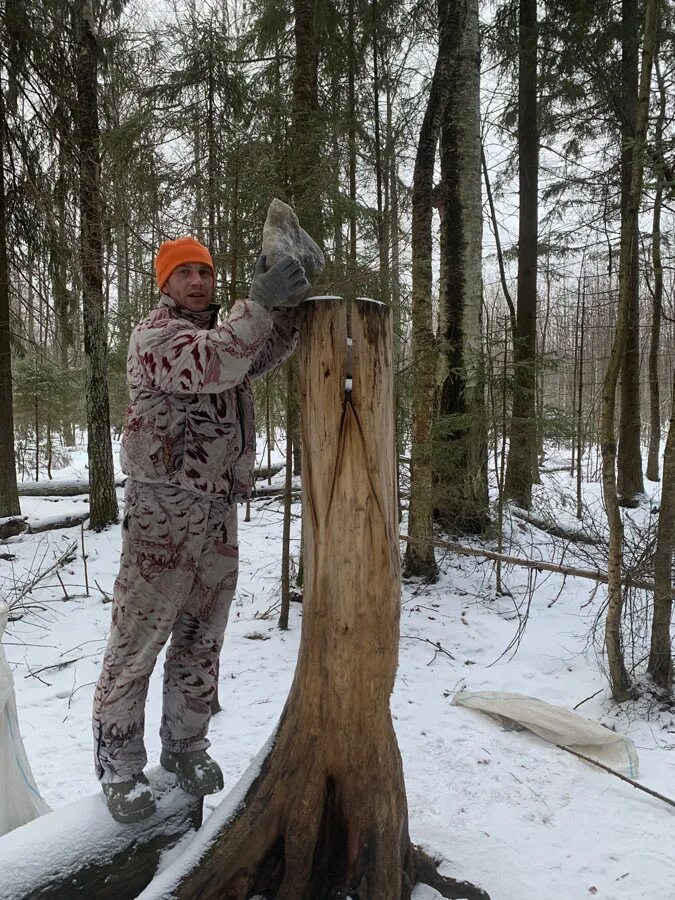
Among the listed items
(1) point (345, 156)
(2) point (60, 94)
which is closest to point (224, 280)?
(1) point (345, 156)

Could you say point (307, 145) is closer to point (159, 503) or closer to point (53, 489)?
point (159, 503)

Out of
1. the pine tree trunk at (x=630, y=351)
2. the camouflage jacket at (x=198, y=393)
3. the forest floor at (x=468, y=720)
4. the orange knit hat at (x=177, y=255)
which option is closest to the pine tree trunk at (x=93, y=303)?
the forest floor at (x=468, y=720)

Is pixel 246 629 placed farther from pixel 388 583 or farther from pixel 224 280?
pixel 388 583

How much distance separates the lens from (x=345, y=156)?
5.59 metres

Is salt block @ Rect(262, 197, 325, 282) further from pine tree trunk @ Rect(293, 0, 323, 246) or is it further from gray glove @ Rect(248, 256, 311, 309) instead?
pine tree trunk @ Rect(293, 0, 323, 246)

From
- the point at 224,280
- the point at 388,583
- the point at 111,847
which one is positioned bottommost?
the point at 111,847

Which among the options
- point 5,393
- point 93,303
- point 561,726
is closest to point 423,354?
point 561,726

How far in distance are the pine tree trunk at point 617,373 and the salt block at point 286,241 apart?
6.66ft

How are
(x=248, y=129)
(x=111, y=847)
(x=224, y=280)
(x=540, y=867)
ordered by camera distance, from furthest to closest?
(x=248, y=129) < (x=224, y=280) < (x=540, y=867) < (x=111, y=847)

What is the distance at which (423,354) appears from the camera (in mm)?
6141

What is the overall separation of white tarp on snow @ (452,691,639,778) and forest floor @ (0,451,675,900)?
8 cm

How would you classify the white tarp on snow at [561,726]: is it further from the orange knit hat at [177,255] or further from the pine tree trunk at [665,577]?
the orange knit hat at [177,255]

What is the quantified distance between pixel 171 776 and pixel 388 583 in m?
1.13

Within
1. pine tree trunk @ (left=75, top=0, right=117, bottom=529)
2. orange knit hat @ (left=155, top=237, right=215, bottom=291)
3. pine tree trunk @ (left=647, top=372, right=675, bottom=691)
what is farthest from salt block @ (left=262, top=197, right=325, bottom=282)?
pine tree trunk @ (left=75, top=0, right=117, bottom=529)
